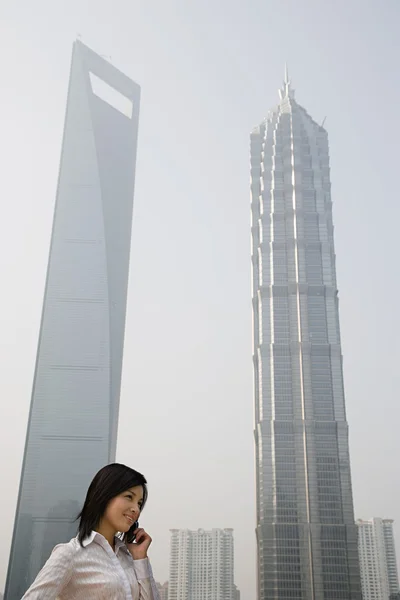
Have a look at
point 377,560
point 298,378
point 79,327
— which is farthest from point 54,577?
point 377,560

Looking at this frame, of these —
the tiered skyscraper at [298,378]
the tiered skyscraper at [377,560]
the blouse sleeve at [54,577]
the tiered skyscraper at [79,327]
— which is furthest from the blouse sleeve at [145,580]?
the tiered skyscraper at [377,560]

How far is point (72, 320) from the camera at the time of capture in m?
19.4

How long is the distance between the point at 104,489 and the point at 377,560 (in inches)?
996

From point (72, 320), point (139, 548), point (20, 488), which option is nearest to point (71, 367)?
point (72, 320)

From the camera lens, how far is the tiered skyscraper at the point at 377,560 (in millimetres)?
23391

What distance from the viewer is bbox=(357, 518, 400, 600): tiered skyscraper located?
76.7 feet

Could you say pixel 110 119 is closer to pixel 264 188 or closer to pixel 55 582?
pixel 264 188

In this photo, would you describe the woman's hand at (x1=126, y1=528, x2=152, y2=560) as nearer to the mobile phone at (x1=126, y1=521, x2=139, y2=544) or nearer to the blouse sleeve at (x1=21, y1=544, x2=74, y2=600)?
the mobile phone at (x1=126, y1=521, x2=139, y2=544)

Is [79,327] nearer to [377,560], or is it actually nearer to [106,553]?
[377,560]

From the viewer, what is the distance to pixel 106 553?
1.12 m

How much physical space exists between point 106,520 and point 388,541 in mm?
25481

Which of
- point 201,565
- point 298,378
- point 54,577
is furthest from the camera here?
point 298,378

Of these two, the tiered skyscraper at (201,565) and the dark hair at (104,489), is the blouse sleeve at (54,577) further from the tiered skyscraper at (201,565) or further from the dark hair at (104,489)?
the tiered skyscraper at (201,565)

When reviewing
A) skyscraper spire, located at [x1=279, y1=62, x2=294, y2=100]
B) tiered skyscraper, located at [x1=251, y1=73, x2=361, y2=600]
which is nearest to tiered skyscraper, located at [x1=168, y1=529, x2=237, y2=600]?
tiered skyscraper, located at [x1=251, y1=73, x2=361, y2=600]
